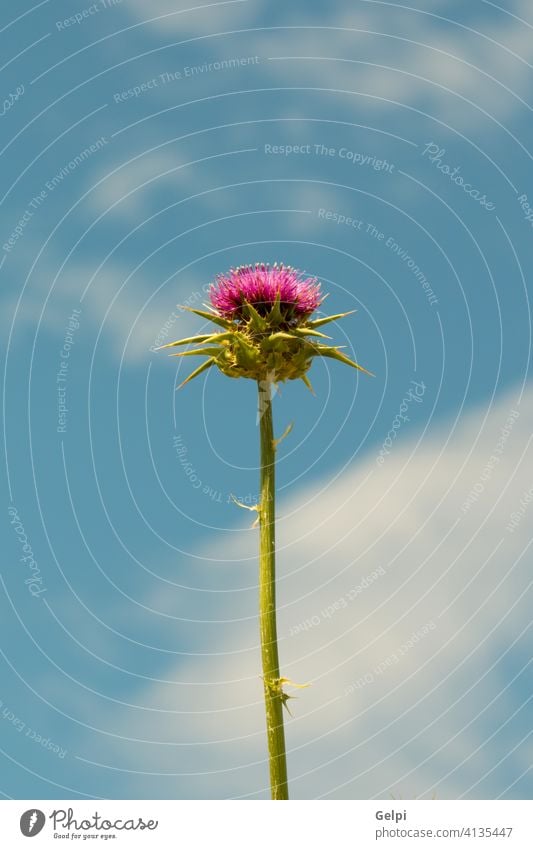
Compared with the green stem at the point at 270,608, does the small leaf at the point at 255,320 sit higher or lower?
higher

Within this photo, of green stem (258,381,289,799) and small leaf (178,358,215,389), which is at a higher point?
small leaf (178,358,215,389)

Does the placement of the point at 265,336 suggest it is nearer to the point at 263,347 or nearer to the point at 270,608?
the point at 263,347

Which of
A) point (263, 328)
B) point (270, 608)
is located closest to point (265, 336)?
point (263, 328)

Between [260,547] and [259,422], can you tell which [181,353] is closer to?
[259,422]

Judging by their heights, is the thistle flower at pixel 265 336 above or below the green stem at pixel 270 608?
above

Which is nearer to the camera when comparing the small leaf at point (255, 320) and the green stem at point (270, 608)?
the green stem at point (270, 608)

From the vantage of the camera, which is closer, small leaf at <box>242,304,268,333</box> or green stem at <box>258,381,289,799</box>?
green stem at <box>258,381,289,799</box>
